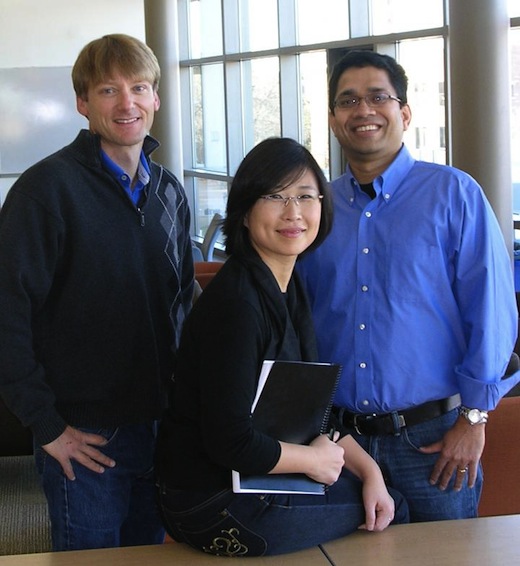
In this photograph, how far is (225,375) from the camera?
157 centimetres

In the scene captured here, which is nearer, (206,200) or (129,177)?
(129,177)

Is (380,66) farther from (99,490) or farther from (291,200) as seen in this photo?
(99,490)

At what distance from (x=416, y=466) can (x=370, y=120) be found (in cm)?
80

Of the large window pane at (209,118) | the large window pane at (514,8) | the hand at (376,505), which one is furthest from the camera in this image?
the large window pane at (209,118)

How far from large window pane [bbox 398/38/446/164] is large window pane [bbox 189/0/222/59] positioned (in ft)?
12.2

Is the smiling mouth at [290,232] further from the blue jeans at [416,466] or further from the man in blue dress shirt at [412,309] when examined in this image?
the blue jeans at [416,466]

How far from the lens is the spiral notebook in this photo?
64.1 inches

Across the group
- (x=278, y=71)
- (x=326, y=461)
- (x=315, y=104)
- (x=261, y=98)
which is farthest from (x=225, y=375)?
(x=261, y=98)

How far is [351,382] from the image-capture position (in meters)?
1.99

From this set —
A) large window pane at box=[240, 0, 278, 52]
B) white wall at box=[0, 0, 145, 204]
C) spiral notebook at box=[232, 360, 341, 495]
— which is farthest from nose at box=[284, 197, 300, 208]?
white wall at box=[0, 0, 145, 204]

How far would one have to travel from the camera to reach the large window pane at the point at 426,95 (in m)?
7.49

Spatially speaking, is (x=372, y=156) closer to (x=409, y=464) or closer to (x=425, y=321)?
(x=425, y=321)

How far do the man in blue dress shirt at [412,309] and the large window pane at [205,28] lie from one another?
919cm

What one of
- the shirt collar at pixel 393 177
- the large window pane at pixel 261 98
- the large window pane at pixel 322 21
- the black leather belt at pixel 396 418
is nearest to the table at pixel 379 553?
the black leather belt at pixel 396 418
